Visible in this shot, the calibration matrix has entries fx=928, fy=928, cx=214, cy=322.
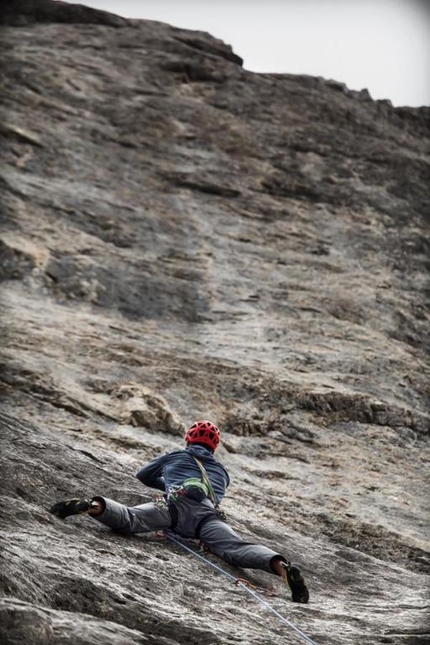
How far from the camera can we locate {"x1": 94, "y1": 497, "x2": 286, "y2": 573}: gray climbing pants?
740 cm

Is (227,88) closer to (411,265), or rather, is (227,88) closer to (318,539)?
(411,265)

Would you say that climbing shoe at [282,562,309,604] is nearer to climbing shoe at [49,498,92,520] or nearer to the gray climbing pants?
the gray climbing pants

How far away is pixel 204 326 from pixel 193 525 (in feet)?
29.7

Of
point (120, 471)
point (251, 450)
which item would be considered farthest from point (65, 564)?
point (251, 450)

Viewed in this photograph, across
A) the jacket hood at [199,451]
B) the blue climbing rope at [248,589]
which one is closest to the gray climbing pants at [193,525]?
the blue climbing rope at [248,589]

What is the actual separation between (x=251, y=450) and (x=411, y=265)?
9567 mm

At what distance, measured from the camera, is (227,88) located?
92.5 ft

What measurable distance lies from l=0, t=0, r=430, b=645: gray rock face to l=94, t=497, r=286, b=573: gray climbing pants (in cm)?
13

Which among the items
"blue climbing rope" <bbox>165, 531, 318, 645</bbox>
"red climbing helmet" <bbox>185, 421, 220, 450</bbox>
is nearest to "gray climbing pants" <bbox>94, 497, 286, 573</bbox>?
"blue climbing rope" <bbox>165, 531, 318, 645</bbox>

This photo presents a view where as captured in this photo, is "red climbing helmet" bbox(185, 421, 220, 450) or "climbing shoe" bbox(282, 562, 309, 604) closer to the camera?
"climbing shoe" bbox(282, 562, 309, 604)

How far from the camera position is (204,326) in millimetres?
16859

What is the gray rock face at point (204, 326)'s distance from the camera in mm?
6730

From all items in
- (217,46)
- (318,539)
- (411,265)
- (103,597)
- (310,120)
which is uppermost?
(217,46)

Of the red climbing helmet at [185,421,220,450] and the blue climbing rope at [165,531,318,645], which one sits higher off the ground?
the red climbing helmet at [185,421,220,450]
